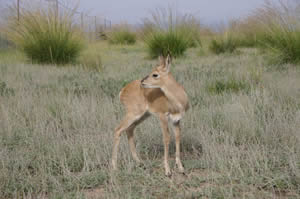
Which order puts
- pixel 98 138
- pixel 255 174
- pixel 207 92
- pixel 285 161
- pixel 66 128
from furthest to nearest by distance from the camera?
pixel 207 92
pixel 66 128
pixel 98 138
pixel 285 161
pixel 255 174

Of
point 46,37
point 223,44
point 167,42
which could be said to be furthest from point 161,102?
point 223,44

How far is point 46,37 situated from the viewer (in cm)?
1031

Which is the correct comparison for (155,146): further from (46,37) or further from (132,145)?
(46,37)

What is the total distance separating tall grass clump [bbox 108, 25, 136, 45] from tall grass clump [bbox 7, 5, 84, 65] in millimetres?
11065

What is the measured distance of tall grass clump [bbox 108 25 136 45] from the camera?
2198 cm

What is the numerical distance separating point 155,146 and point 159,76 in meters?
1.06

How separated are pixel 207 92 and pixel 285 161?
9.83 feet

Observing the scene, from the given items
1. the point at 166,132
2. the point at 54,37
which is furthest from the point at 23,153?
the point at 54,37

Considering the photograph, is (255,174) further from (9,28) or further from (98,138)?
(9,28)

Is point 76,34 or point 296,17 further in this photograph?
point 76,34

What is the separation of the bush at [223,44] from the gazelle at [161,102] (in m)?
10.7

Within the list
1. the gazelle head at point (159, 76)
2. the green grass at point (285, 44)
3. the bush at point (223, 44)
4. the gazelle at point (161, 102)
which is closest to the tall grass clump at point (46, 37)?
the bush at point (223, 44)

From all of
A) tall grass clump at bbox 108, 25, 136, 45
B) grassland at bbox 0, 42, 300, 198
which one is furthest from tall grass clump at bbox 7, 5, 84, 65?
tall grass clump at bbox 108, 25, 136, 45

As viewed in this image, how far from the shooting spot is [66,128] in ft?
15.1
